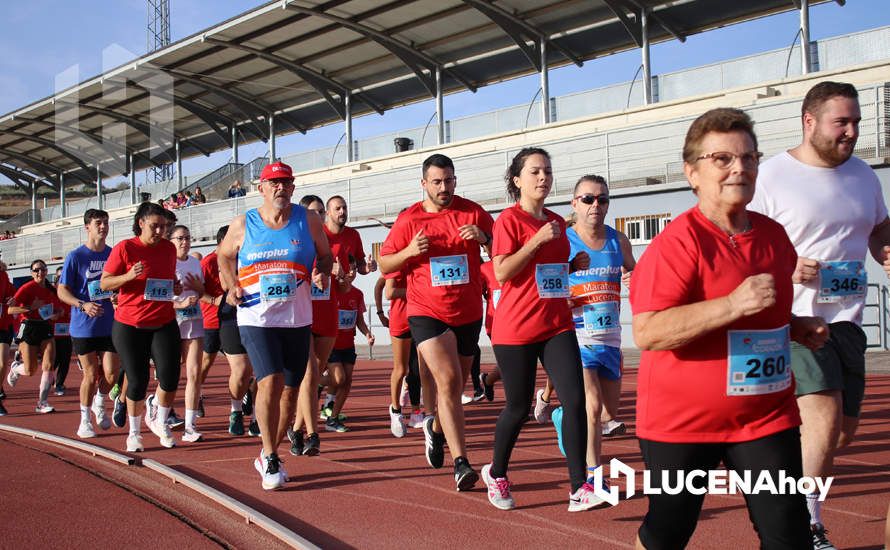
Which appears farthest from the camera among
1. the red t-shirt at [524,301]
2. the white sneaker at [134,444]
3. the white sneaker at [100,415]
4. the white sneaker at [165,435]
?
the white sneaker at [100,415]

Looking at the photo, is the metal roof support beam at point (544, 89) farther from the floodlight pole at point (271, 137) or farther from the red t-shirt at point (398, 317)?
the red t-shirt at point (398, 317)

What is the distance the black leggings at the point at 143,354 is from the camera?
26.1 feet

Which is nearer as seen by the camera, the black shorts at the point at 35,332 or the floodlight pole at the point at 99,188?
the black shorts at the point at 35,332

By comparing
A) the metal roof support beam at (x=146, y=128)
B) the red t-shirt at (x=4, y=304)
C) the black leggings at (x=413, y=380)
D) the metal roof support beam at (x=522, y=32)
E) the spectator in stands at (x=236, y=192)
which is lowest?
the black leggings at (x=413, y=380)

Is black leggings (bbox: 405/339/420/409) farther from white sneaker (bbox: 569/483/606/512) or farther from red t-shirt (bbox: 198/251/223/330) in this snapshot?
white sneaker (bbox: 569/483/606/512)

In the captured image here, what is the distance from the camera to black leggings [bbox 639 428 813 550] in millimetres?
2707

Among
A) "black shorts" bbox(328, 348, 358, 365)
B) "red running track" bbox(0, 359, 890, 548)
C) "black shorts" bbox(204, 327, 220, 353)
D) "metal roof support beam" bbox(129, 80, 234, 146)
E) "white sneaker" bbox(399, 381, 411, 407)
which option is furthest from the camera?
"metal roof support beam" bbox(129, 80, 234, 146)

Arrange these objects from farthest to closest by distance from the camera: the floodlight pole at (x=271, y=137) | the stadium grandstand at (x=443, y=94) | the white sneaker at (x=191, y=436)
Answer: the floodlight pole at (x=271, y=137) → the stadium grandstand at (x=443, y=94) → the white sneaker at (x=191, y=436)

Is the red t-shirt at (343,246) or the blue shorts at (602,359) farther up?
the red t-shirt at (343,246)

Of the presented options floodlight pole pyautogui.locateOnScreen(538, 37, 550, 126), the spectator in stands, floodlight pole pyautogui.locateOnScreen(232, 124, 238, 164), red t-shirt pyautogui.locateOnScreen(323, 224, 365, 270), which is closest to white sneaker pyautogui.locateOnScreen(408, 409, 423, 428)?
red t-shirt pyautogui.locateOnScreen(323, 224, 365, 270)

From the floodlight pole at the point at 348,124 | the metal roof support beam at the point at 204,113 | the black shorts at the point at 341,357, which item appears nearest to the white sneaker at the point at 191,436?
the black shorts at the point at 341,357

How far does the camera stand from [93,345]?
9109 millimetres

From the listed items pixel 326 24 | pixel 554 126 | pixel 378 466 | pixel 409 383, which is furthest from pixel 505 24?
pixel 378 466

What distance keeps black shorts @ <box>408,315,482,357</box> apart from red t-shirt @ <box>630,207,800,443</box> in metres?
3.21
